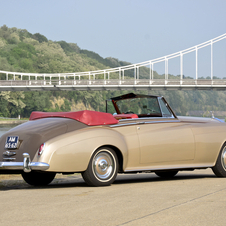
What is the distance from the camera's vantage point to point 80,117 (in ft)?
18.8

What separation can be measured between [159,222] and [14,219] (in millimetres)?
1172

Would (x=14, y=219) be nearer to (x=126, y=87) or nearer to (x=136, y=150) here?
(x=136, y=150)

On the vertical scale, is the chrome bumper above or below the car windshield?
below

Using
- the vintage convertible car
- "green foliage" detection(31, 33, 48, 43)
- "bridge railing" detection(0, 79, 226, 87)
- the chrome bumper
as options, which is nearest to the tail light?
the vintage convertible car

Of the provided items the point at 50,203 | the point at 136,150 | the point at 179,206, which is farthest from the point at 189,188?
the point at 50,203

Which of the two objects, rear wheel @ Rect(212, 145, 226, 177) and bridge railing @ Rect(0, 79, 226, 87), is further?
bridge railing @ Rect(0, 79, 226, 87)

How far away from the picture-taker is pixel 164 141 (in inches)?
243

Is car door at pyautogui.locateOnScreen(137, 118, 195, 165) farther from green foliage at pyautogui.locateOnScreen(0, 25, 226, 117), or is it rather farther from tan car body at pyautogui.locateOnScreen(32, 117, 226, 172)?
green foliage at pyautogui.locateOnScreen(0, 25, 226, 117)

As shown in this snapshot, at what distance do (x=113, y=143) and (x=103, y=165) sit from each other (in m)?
0.30

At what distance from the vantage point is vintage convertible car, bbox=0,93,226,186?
17.6ft

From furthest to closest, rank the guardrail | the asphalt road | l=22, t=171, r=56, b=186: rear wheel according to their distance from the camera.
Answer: the guardrail, l=22, t=171, r=56, b=186: rear wheel, the asphalt road

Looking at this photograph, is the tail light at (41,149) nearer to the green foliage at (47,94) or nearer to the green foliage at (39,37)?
the green foliage at (47,94)

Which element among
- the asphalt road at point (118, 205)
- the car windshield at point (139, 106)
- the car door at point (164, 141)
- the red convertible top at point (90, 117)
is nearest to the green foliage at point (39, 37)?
the car windshield at point (139, 106)

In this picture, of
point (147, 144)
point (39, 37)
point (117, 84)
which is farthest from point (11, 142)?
point (39, 37)
